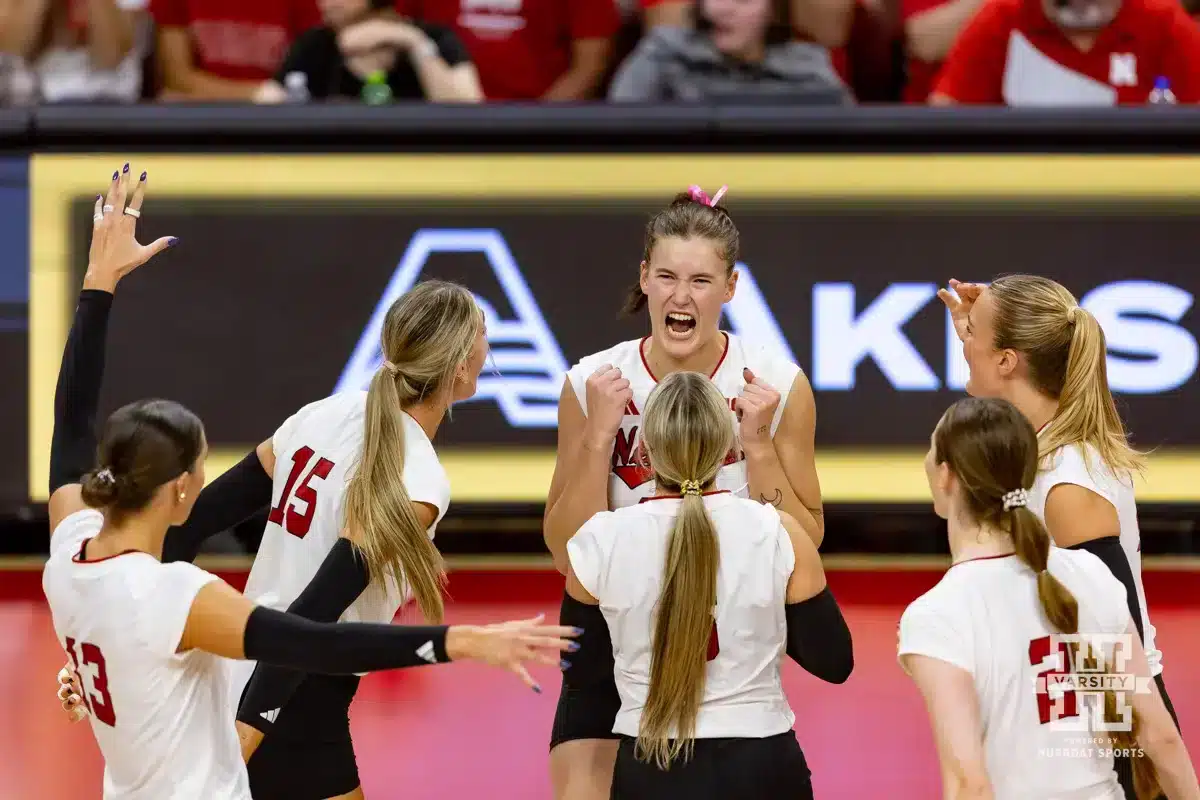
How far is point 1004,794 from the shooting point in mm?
2912

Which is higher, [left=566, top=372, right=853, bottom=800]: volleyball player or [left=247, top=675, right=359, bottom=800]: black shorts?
[left=566, top=372, right=853, bottom=800]: volleyball player

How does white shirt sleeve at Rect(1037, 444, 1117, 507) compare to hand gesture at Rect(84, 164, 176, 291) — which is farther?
hand gesture at Rect(84, 164, 176, 291)

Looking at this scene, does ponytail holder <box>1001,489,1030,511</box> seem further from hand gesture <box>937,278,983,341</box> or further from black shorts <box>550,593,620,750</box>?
black shorts <box>550,593,620,750</box>

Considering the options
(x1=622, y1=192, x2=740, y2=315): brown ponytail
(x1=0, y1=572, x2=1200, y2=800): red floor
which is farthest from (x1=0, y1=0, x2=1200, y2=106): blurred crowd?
(x1=622, y1=192, x2=740, y2=315): brown ponytail

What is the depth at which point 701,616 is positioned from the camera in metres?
3.16

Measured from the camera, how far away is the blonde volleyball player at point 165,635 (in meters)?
2.89

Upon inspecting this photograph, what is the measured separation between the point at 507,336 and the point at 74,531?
376 centimetres

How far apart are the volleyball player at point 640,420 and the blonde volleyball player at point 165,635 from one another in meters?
0.75

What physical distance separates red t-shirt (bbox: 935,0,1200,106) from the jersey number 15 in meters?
4.66

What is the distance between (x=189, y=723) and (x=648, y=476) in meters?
1.33

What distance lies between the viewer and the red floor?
188 inches

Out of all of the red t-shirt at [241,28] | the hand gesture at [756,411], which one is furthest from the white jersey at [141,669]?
the red t-shirt at [241,28]

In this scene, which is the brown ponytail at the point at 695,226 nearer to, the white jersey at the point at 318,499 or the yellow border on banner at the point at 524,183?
the white jersey at the point at 318,499

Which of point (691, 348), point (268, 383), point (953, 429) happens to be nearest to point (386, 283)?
point (268, 383)
